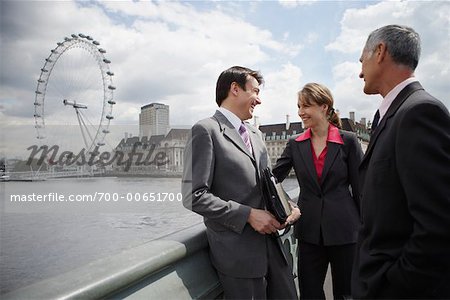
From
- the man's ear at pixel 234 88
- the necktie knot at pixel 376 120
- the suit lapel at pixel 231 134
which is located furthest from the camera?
the man's ear at pixel 234 88

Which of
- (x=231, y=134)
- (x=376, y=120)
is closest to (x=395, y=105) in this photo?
(x=376, y=120)

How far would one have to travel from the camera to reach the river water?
14.6 metres

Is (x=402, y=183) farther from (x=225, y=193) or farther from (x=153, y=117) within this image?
(x=153, y=117)

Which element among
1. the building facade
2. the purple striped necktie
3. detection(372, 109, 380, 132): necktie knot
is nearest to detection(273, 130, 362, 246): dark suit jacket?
the purple striped necktie

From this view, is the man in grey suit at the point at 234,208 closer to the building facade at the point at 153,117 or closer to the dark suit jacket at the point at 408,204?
the dark suit jacket at the point at 408,204

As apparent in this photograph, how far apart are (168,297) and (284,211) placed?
54 cm

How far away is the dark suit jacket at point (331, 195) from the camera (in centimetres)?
182

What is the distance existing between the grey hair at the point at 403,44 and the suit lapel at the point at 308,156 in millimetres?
862

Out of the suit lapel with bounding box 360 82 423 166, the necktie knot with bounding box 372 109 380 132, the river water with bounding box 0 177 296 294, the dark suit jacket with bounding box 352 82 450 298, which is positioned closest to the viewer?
the dark suit jacket with bounding box 352 82 450 298

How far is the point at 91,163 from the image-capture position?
93.0ft

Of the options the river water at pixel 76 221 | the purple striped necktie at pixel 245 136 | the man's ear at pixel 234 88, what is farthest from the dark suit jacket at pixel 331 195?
the river water at pixel 76 221

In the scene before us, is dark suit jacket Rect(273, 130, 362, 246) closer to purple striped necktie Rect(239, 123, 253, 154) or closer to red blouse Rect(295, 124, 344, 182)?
red blouse Rect(295, 124, 344, 182)

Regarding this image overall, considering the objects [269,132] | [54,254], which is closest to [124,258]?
[54,254]

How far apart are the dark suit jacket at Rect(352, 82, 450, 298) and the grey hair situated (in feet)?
0.27
